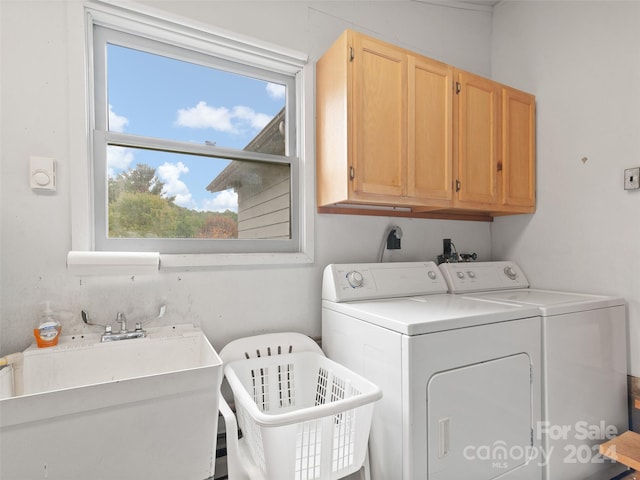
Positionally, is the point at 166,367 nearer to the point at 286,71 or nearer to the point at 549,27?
the point at 286,71

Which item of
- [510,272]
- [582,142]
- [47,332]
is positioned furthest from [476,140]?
[47,332]

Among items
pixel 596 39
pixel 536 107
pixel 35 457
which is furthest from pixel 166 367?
pixel 596 39

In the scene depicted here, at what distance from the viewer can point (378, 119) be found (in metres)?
1.66

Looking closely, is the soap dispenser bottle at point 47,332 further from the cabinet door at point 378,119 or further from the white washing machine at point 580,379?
the white washing machine at point 580,379

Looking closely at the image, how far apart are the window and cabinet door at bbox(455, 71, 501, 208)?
0.93 metres

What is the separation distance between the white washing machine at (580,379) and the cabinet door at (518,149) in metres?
0.67

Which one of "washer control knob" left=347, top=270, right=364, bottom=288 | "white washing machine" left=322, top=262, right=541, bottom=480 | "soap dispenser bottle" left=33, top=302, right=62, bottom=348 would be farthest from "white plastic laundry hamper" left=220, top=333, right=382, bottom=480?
"soap dispenser bottle" left=33, top=302, right=62, bottom=348

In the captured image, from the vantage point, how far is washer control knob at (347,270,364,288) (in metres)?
1.71

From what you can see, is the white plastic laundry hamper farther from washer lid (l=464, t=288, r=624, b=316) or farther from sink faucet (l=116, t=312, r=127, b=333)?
washer lid (l=464, t=288, r=624, b=316)

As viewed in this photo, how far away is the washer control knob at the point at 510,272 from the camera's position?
224 cm

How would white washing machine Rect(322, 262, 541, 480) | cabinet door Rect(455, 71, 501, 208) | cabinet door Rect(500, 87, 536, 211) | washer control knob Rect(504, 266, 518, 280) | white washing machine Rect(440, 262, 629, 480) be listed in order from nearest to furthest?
white washing machine Rect(322, 262, 541, 480) < white washing machine Rect(440, 262, 629, 480) < cabinet door Rect(455, 71, 501, 208) < cabinet door Rect(500, 87, 536, 211) < washer control knob Rect(504, 266, 518, 280)

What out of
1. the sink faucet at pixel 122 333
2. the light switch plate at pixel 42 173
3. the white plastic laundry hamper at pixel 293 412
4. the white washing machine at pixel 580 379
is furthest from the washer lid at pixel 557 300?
the light switch plate at pixel 42 173

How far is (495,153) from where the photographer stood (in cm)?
206

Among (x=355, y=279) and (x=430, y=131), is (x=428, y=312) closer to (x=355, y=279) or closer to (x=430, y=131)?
(x=355, y=279)
